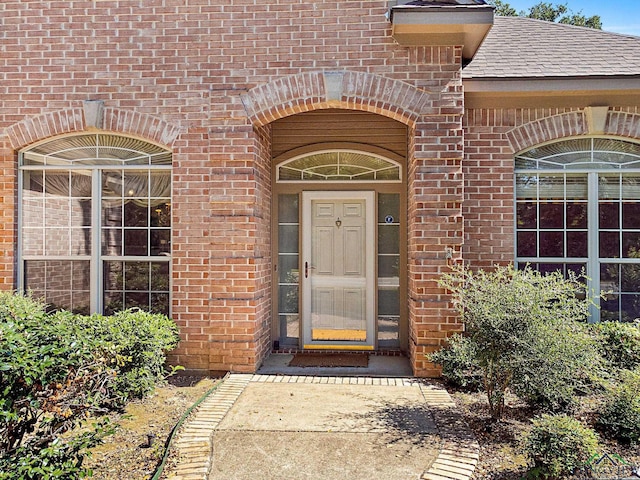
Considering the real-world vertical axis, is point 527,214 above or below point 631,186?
below

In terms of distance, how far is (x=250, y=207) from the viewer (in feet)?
19.4

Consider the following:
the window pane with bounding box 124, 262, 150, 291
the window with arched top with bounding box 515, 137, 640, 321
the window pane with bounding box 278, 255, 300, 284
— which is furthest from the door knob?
the window with arched top with bounding box 515, 137, 640, 321

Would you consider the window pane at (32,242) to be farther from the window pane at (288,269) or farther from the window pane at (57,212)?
the window pane at (288,269)

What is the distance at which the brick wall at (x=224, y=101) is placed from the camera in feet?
19.1

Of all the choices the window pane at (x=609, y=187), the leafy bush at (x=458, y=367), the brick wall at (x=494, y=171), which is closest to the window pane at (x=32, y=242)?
the leafy bush at (x=458, y=367)

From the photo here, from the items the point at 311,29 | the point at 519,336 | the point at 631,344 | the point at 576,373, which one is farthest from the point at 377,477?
the point at 311,29

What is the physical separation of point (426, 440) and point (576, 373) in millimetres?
1406

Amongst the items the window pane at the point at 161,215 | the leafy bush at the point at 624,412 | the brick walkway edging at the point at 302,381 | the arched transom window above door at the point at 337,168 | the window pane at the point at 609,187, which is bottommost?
the brick walkway edging at the point at 302,381

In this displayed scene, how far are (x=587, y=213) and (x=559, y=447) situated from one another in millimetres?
3959

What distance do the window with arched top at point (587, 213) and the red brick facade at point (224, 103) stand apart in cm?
114

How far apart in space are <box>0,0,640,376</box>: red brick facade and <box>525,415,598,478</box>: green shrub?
2289 mm

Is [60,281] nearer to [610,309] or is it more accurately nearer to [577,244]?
[577,244]

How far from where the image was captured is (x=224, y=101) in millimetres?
5922

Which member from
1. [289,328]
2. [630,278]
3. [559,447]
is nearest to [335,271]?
[289,328]
